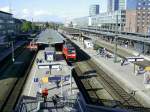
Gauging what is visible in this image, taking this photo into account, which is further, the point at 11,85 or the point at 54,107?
the point at 11,85

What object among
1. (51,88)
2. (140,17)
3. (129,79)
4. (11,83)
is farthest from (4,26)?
(51,88)

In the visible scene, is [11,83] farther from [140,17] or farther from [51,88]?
[140,17]

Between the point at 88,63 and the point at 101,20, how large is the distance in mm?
110055

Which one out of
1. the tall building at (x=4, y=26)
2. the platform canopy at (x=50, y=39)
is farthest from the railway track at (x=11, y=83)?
the tall building at (x=4, y=26)

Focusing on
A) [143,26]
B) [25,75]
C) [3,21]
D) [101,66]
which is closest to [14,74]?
[25,75]

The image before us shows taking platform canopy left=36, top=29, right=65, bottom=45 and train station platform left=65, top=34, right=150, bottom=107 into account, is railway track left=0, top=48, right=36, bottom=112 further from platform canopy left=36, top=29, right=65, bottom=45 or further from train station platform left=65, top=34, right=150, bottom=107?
platform canopy left=36, top=29, right=65, bottom=45

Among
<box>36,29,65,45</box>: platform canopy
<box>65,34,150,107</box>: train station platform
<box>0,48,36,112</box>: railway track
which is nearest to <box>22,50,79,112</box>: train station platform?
<box>0,48,36,112</box>: railway track

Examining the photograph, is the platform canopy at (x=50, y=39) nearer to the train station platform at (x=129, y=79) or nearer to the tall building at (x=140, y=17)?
the train station platform at (x=129, y=79)

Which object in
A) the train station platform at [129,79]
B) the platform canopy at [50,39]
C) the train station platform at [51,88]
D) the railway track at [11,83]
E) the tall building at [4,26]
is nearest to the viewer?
the train station platform at [51,88]

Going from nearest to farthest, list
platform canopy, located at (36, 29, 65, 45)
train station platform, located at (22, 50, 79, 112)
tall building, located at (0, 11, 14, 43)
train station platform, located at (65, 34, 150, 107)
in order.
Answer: train station platform, located at (22, 50, 79, 112) → train station platform, located at (65, 34, 150, 107) → platform canopy, located at (36, 29, 65, 45) → tall building, located at (0, 11, 14, 43)

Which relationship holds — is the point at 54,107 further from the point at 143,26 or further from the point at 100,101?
the point at 143,26

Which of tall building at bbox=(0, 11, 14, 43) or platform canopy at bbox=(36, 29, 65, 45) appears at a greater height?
tall building at bbox=(0, 11, 14, 43)

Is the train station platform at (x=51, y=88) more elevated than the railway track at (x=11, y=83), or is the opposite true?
the train station platform at (x=51, y=88)

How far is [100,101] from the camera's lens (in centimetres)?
2748
